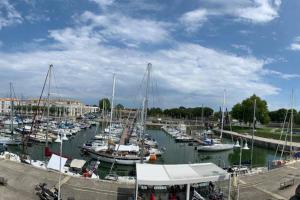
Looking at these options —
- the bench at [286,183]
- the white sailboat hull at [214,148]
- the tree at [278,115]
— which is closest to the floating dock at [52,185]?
the bench at [286,183]

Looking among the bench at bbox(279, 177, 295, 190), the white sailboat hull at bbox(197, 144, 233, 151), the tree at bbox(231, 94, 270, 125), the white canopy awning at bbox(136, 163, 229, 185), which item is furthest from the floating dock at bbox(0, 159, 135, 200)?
the tree at bbox(231, 94, 270, 125)

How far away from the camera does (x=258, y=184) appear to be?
1129 inches

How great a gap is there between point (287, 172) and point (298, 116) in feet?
402

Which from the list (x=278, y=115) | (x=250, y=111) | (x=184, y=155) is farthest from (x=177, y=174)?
(x=278, y=115)

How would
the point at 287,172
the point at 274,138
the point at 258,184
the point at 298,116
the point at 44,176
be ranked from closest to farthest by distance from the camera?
the point at 44,176 < the point at 258,184 < the point at 287,172 < the point at 274,138 < the point at 298,116

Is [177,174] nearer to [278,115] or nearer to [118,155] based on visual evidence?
[118,155]

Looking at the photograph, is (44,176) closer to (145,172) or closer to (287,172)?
(145,172)

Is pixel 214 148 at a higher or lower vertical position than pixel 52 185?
lower

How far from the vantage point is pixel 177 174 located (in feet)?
72.9

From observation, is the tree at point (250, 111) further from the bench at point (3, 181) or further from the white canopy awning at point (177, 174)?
the bench at point (3, 181)

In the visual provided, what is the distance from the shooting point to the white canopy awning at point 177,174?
2062 centimetres

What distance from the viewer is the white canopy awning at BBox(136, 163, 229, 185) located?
20625 millimetres

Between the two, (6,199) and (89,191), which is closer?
(6,199)

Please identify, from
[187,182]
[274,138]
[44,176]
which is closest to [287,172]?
[187,182]
